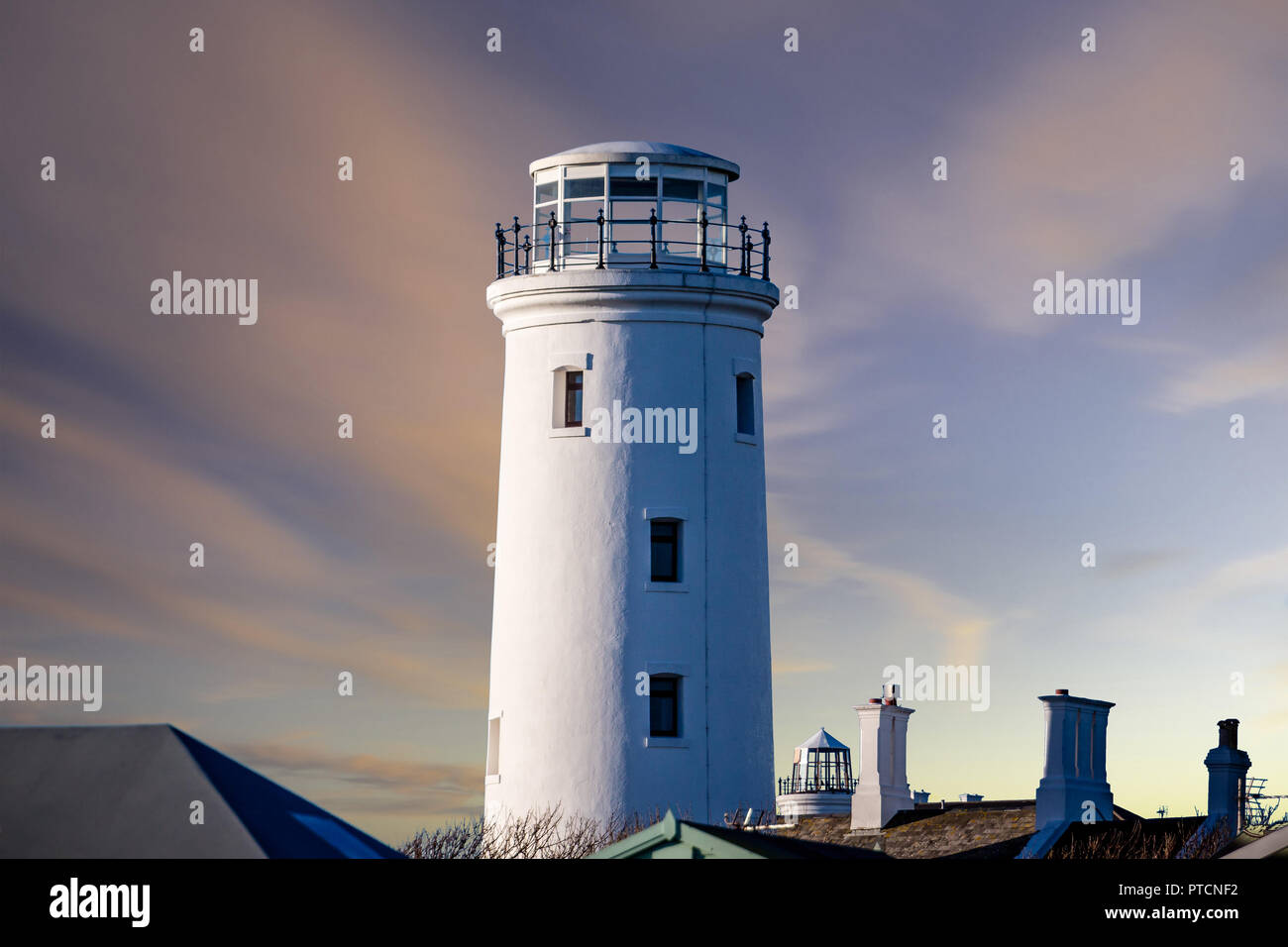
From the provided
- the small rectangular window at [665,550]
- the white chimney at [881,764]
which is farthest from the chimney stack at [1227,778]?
the small rectangular window at [665,550]

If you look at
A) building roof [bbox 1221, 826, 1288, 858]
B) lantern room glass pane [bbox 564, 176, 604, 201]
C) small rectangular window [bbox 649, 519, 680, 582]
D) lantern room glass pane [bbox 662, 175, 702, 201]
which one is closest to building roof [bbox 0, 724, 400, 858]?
building roof [bbox 1221, 826, 1288, 858]

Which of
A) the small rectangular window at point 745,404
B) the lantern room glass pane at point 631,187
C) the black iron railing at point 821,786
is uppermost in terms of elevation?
the lantern room glass pane at point 631,187

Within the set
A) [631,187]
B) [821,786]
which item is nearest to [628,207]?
[631,187]

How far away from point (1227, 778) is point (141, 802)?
75.3 feet

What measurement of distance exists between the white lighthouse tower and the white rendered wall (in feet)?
0.13

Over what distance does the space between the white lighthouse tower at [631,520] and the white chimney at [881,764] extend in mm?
2485

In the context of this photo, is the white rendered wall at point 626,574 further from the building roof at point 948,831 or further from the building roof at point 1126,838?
the building roof at point 1126,838

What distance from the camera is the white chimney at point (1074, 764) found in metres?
35.4

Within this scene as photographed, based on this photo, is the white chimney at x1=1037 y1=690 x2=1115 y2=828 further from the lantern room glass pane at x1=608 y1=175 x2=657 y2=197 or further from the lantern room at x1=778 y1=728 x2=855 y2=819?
the lantern room at x1=778 y1=728 x2=855 y2=819

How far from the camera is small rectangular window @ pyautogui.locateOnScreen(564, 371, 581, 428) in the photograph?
136ft

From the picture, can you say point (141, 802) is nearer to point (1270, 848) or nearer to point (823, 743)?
point (1270, 848)
